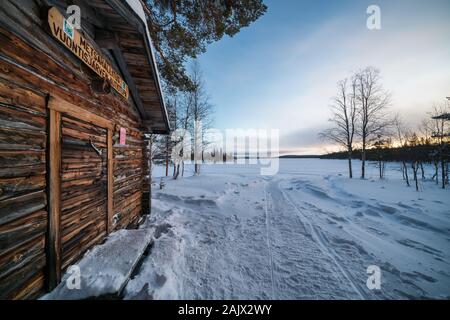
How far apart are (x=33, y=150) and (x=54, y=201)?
76 cm

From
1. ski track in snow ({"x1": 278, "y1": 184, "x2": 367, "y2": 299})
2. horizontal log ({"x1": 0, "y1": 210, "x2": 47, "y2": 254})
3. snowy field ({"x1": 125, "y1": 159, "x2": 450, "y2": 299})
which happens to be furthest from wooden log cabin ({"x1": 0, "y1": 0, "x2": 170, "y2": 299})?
ski track in snow ({"x1": 278, "y1": 184, "x2": 367, "y2": 299})

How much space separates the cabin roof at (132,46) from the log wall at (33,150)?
95 cm

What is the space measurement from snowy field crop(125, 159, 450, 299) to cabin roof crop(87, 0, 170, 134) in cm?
417

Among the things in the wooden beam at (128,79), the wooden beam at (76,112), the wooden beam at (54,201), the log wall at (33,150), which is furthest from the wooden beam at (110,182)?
the wooden beam at (128,79)

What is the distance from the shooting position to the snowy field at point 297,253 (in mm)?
3006

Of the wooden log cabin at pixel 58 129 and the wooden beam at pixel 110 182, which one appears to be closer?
the wooden log cabin at pixel 58 129

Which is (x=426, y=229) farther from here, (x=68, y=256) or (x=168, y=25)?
(x=168, y=25)

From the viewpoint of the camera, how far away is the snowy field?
9.86 feet

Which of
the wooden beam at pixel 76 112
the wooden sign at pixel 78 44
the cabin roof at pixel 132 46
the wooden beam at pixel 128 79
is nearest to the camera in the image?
the wooden sign at pixel 78 44

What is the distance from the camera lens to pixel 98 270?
2.71 meters

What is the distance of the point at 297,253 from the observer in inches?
164

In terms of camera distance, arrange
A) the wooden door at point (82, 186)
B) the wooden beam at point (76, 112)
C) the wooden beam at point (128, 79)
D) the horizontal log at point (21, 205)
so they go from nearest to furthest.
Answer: the horizontal log at point (21, 205), the wooden beam at point (76, 112), the wooden door at point (82, 186), the wooden beam at point (128, 79)

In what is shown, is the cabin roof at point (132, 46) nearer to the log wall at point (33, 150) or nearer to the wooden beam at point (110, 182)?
the log wall at point (33, 150)

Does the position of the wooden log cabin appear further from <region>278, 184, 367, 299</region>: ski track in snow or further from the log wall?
<region>278, 184, 367, 299</region>: ski track in snow
